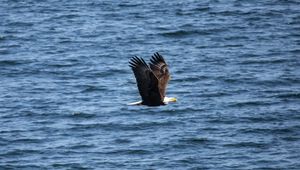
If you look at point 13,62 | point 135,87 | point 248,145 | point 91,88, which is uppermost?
point 13,62

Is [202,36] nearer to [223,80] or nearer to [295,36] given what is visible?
[295,36]

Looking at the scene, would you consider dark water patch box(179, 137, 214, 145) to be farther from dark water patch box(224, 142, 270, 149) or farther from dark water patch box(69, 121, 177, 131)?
dark water patch box(69, 121, 177, 131)

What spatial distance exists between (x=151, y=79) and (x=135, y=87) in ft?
101

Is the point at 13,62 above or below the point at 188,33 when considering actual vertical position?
below

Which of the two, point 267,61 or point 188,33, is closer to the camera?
point 267,61

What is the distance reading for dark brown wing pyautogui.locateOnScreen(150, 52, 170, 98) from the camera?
26.9m

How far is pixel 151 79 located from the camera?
25.9 meters

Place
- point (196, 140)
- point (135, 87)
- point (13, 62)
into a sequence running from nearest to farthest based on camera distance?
point (196, 140), point (135, 87), point (13, 62)

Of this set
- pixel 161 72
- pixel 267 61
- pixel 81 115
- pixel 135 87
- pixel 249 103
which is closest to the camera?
pixel 161 72

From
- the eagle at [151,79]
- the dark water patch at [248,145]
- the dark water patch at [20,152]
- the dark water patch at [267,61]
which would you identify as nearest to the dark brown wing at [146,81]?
the eagle at [151,79]

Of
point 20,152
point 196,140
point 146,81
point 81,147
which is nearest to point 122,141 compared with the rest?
point 81,147

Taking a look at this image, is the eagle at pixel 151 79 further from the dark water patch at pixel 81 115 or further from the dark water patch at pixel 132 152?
the dark water patch at pixel 81 115

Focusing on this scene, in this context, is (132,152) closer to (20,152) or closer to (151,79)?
(20,152)

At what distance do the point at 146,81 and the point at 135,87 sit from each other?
101 feet
